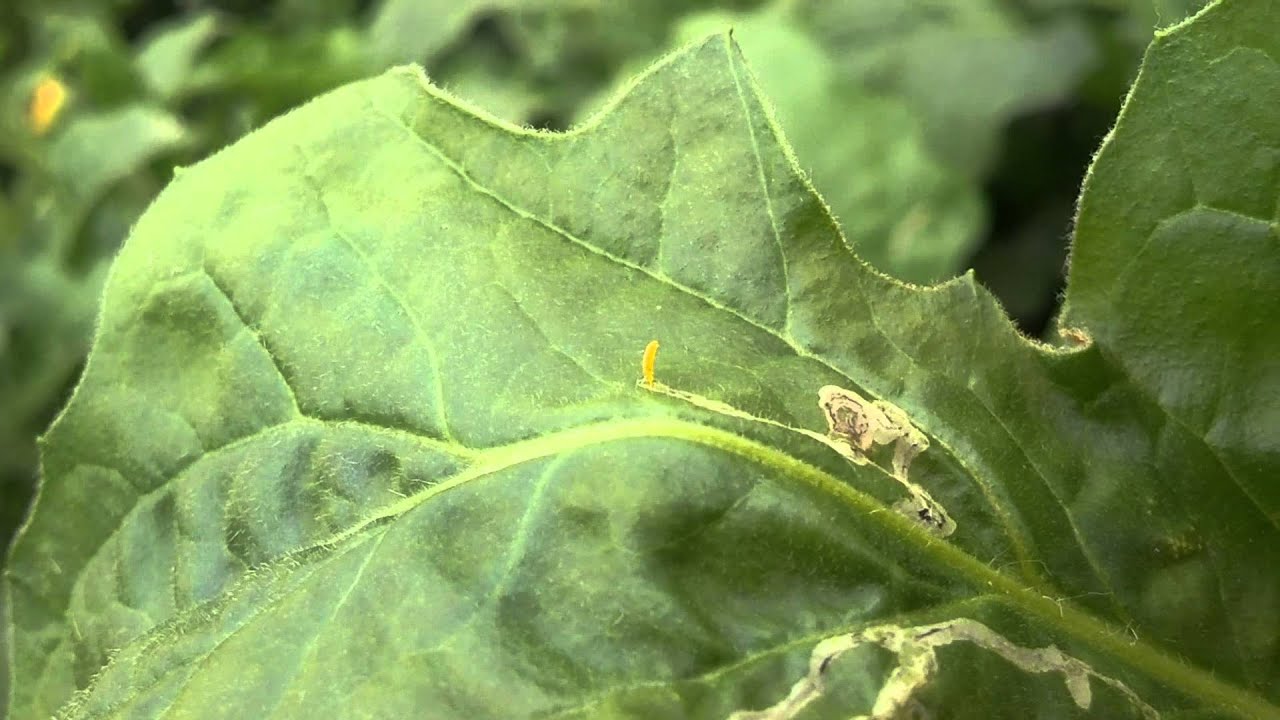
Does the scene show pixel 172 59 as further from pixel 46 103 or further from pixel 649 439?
pixel 649 439

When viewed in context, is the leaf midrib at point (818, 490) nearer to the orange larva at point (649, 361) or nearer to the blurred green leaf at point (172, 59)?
the orange larva at point (649, 361)

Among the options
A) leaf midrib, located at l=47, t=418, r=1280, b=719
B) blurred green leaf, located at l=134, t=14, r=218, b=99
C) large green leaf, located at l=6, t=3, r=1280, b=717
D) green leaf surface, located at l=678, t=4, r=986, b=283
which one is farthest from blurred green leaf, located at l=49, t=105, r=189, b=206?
leaf midrib, located at l=47, t=418, r=1280, b=719

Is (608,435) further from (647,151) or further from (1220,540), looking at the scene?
(1220,540)

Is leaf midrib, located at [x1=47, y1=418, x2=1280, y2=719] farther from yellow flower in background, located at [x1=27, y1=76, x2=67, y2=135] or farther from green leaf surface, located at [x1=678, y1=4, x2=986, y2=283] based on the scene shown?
yellow flower in background, located at [x1=27, y1=76, x2=67, y2=135]

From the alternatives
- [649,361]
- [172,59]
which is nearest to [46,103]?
[172,59]

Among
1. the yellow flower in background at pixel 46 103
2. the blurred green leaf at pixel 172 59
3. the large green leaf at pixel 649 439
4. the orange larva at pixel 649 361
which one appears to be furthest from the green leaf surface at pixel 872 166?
the yellow flower in background at pixel 46 103

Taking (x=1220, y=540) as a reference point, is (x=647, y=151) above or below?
above

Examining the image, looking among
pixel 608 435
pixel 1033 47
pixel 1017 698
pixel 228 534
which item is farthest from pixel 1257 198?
pixel 1033 47
